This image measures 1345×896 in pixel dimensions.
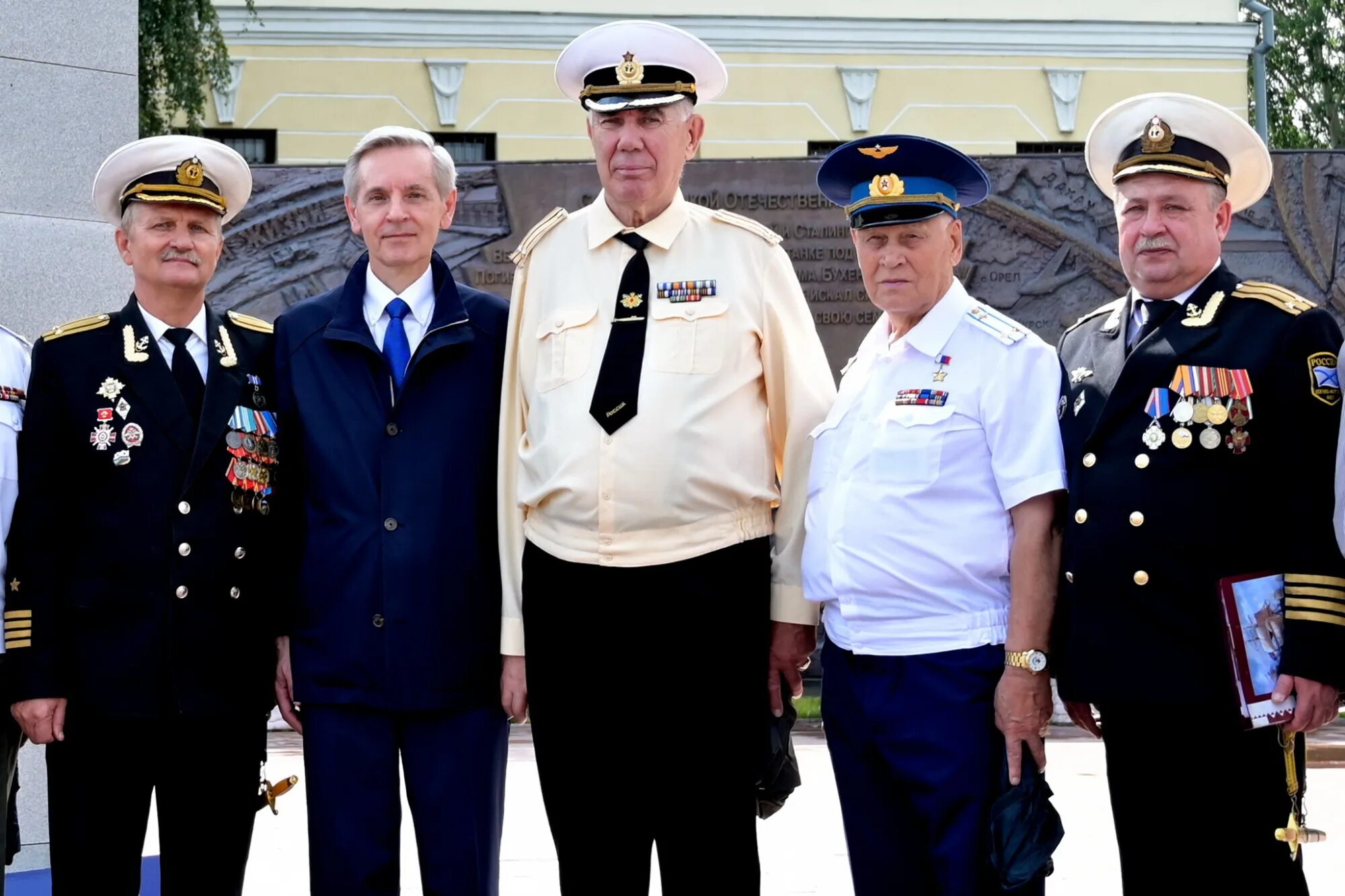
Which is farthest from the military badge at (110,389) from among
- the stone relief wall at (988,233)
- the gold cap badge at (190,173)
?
the stone relief wall at (988,233)

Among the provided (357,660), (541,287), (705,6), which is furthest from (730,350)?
(705,6)

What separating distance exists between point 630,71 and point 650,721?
1.43m

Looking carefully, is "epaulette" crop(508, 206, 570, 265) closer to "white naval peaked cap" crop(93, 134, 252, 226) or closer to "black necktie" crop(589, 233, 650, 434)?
"black necktie" crop(589, 233, 650, 434)

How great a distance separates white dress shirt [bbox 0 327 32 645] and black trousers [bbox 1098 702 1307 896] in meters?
2.43

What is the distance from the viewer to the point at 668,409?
3455 millimetres

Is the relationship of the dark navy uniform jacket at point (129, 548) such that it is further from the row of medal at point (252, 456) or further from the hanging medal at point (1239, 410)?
the hanging medal at point (1239, 410)

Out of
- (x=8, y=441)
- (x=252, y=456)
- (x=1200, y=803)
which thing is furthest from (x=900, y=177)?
(x=8, y=441)

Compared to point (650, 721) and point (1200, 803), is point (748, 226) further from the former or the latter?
point (1200, 803)

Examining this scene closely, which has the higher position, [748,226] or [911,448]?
[748,226]

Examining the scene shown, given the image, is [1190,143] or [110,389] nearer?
[1190,143]

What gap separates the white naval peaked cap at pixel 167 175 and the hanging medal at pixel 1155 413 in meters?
2.18

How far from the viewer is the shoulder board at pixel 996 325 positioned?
3.37 meters

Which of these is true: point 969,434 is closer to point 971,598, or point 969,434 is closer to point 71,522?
point 971,598

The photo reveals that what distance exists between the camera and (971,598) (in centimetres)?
328
